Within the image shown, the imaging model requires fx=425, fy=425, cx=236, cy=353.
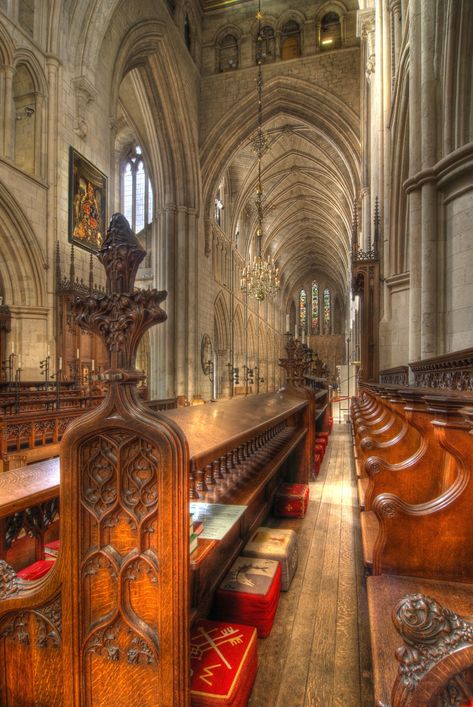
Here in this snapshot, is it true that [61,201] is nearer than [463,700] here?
No

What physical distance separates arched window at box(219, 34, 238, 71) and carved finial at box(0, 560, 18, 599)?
18.0m

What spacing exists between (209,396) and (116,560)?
14.6m

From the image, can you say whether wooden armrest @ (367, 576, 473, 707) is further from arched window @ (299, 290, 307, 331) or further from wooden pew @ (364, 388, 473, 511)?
arched window @ (299, 290, 307, 331)

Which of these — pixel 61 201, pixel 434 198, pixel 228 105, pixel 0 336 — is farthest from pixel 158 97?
pixel 434 198

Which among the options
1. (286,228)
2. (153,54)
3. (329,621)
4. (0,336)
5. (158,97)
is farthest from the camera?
(286,228)

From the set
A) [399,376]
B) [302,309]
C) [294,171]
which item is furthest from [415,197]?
[302,309]

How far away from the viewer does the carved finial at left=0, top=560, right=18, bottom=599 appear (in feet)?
3.93

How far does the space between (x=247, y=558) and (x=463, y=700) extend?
1552 millimetres

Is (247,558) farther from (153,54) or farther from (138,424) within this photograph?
(153,54)

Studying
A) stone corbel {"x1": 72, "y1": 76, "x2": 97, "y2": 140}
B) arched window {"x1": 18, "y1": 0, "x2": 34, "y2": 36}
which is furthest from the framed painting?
arched window {"x1": 18, "y1": 0, "x2": 34, "y2": 36}

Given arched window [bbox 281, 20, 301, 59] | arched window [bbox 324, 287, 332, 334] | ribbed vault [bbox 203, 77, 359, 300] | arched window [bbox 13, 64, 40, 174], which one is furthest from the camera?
arched window [bbox 324, 287, 332, 334]

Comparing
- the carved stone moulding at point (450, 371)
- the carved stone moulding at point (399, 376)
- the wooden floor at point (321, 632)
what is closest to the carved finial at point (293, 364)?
the carved stone moulding at point (399, 376)

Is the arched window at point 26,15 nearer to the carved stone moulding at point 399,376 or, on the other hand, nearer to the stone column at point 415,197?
the stone column at point 415,197

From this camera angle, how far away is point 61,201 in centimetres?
857
